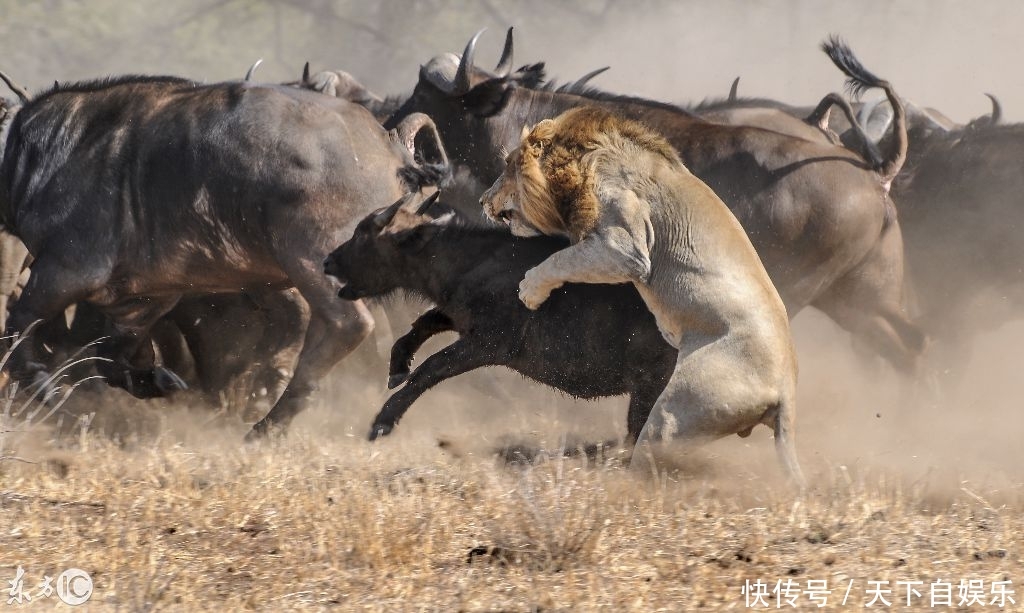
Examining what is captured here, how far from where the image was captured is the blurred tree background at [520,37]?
2588 centimetres

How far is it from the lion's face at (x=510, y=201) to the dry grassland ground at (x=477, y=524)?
110 cm

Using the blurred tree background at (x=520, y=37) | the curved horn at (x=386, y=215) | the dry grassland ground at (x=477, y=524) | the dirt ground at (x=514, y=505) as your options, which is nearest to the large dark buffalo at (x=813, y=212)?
the dirt ground at (x=514, y=505)

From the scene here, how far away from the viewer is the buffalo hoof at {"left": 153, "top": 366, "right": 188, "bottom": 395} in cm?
853

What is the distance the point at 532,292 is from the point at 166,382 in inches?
121

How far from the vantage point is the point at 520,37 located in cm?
2750

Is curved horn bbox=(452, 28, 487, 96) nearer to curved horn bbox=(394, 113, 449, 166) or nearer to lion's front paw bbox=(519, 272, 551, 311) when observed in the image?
curved horn bbox=(394, 113, 449, 166)

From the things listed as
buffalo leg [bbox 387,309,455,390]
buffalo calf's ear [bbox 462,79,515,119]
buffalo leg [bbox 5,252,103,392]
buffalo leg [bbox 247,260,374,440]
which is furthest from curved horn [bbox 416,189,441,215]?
buffalo calf's ear [bbox 462,79,515,119]

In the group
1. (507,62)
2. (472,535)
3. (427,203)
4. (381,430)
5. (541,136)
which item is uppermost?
(507,62)

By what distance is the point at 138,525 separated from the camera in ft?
17.4

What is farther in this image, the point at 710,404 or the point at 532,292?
the point at 532,292

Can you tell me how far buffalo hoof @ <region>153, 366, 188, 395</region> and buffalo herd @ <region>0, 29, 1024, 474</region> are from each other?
0.01 meters

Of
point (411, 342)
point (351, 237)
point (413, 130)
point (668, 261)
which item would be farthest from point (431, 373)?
point (413, 130)

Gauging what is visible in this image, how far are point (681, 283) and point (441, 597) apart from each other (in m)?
2.03

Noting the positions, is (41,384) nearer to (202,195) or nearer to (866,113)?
(202,195)
